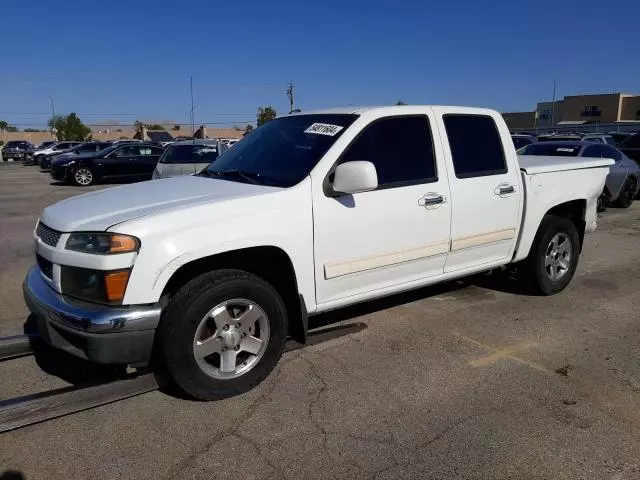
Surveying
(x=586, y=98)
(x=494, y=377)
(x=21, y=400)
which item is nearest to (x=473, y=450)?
(x=494, y=377)

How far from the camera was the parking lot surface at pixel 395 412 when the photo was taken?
2.81m

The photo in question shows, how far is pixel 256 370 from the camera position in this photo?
353 cm

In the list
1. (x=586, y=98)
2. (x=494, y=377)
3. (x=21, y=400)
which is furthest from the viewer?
(x=586, y=98)

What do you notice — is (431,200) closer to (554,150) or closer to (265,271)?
(265,271)

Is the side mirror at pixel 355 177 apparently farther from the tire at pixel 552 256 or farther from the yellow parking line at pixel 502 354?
the tire at pixel 552 256

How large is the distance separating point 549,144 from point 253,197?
10738 mm

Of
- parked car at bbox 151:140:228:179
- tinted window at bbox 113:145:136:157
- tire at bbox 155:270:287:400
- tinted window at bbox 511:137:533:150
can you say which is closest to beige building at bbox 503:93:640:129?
tinted window at bbox 511:137:533:150

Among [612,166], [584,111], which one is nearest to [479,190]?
[612,166]

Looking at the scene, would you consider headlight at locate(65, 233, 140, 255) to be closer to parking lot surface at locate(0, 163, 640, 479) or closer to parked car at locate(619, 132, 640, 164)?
parking lot surface at locate(0, 163, 640, 479)

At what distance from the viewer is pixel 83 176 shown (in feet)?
63.5

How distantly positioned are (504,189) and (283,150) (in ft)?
6.78

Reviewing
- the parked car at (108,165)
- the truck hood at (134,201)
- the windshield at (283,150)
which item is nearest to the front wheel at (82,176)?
the parked car at (108,165)

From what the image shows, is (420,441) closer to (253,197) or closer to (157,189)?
(253,197)

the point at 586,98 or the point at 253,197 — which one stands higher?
the point at 586,98
